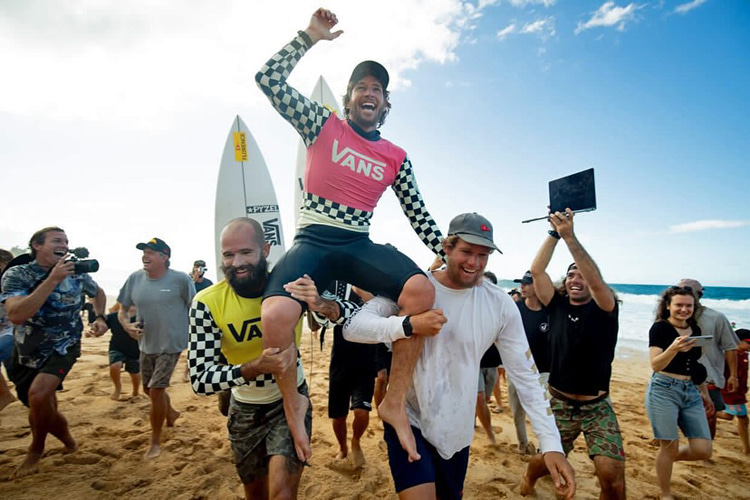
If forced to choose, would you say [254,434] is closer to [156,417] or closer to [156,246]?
[156,417]

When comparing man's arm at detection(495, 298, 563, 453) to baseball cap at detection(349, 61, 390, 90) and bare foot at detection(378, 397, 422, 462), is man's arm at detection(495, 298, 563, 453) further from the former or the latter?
baseball cap at detection(349, 61, 390, 90)

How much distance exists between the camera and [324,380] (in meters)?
7.05

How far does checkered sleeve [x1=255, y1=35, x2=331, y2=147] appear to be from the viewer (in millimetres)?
2223

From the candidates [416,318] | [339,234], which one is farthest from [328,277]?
[416,318]

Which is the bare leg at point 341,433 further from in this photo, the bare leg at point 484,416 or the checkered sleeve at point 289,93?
the checkered sleeve at point 289,93

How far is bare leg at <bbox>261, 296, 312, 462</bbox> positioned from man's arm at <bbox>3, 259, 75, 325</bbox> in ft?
8.88

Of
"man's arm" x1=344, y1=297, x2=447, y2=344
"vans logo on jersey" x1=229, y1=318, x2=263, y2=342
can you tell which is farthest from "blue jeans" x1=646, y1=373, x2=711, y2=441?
"vans logo on jersey" x1=229, y1=318, x2=263, y2=342

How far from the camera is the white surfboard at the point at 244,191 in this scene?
7582 mm

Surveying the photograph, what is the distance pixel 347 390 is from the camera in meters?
3.88

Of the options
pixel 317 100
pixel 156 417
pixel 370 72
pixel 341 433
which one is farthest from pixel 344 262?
pixel 317 100

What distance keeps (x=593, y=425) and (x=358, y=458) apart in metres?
2.29

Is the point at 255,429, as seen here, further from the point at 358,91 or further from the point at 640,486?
the point at 640,486

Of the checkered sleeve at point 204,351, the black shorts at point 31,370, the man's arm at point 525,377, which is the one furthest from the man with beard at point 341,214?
the black shorts at point 31,370

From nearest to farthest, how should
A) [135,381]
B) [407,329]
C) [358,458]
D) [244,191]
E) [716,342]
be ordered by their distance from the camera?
[407,329], [358,458], [716,342], [135,381], [244,191]
